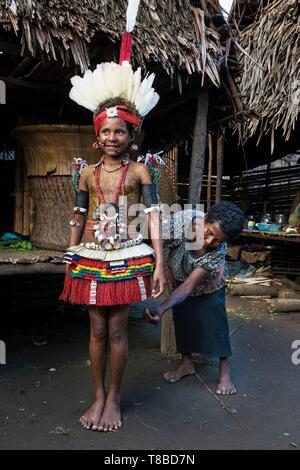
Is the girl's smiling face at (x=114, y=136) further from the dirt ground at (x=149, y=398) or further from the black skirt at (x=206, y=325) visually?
the dirt ground at (x=149, y=398)

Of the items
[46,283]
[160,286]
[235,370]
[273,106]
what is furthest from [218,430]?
[273,106]

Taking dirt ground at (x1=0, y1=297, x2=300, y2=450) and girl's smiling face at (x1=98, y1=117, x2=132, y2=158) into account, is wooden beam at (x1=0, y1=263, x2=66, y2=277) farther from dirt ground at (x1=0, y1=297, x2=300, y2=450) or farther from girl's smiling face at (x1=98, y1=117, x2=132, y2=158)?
girl's smiling face at (x1=98, y1=117, x2=132, y2=158)

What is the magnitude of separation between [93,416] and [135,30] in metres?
2.57

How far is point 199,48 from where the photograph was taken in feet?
11.3

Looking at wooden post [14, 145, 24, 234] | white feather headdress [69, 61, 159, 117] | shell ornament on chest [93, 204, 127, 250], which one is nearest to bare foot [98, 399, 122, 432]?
shell ornament on chest [93, 204, 127, 250]

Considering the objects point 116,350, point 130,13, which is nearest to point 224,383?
point 116,350

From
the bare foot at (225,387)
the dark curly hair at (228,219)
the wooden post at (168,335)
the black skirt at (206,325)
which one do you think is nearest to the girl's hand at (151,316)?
the dark curly hair at (228,219)

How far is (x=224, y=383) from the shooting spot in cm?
301

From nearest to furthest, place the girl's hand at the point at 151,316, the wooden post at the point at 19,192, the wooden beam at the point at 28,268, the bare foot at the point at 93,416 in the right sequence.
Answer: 1. the girl's hand at the point at 151,316
2. the bare foot at the point at 93,416
3. the wooden beam at the point at 28,268
4. the wooden post at the point at 19,192

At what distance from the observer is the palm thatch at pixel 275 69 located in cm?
557

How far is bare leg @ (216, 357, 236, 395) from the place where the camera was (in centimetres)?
296

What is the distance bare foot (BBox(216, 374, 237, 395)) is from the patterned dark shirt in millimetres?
601

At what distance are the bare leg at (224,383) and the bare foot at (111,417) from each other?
795 millimetres

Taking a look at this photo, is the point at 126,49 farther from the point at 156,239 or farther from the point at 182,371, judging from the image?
the point at 182,371
